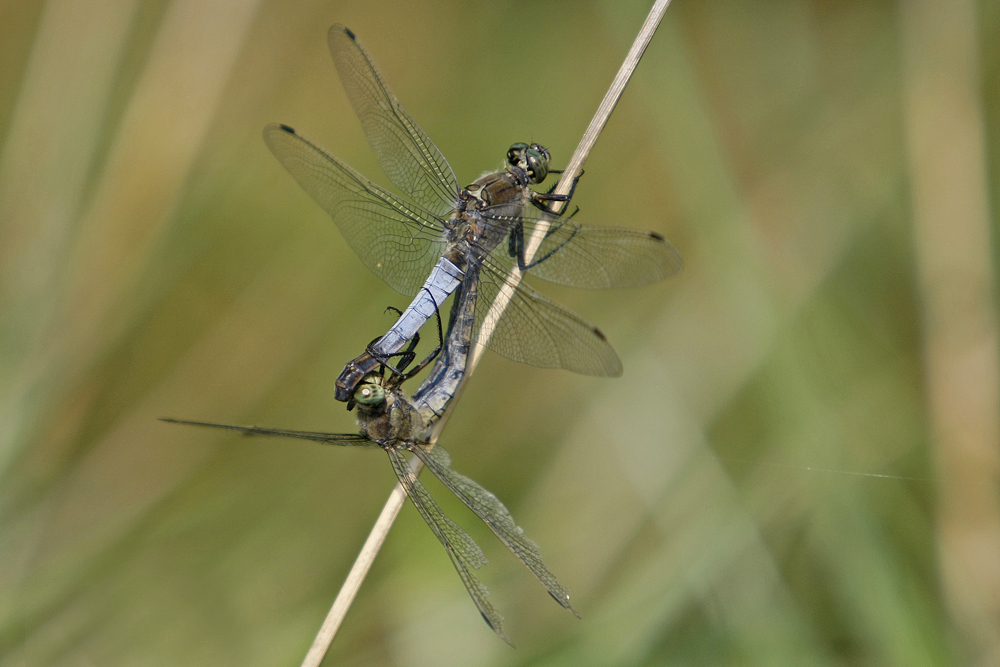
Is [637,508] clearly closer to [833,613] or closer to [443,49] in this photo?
[833,613]

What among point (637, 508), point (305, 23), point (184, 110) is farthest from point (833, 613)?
point (305, 23)

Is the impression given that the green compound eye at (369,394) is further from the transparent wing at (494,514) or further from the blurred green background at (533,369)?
the blurred green background at (533,369)

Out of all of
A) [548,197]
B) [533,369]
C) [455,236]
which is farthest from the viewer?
[533,369]

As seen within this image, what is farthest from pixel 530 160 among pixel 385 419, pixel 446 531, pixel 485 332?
pixel 446 531

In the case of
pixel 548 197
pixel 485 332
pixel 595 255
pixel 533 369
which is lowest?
pixel 533 369

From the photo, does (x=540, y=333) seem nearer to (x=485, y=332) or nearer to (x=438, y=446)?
(x=485, y=332)

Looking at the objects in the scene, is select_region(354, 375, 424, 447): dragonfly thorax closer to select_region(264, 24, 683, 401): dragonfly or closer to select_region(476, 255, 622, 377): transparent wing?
select_region(264, 24, 683, 401): dragonfly

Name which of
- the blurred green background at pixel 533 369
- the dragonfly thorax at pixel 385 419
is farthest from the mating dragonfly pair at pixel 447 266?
the blurred green background at pixel 533 369
